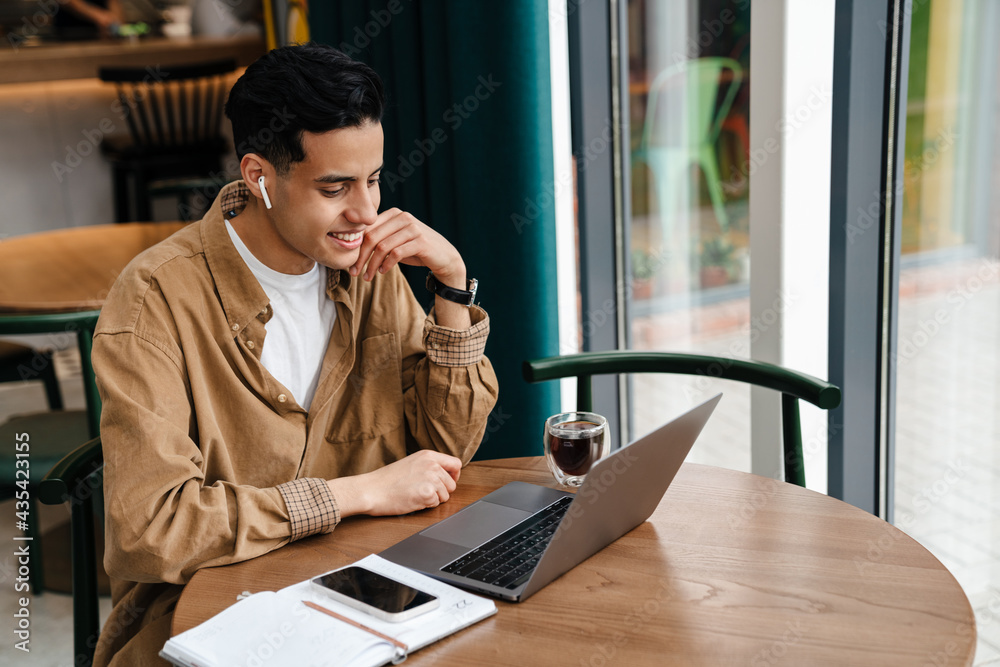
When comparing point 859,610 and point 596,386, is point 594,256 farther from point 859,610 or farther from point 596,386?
point 859,610

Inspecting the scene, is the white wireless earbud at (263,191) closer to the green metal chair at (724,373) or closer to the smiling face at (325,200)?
the smiling face at (325,200)

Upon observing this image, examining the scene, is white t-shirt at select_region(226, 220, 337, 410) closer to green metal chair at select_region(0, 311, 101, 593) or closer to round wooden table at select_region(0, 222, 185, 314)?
green metal chair at select_region(0, 311, 101, 593)

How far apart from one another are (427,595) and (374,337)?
0.59 meters

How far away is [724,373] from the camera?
144cm

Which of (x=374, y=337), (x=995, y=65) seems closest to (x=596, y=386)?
(x=374, y=337)

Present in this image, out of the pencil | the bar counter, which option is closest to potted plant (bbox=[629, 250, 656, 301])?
the pencil

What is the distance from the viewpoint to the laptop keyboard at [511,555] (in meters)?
0.96

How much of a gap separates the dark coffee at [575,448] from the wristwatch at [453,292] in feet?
1.02

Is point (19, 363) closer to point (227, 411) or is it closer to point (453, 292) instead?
point (227, 411)
